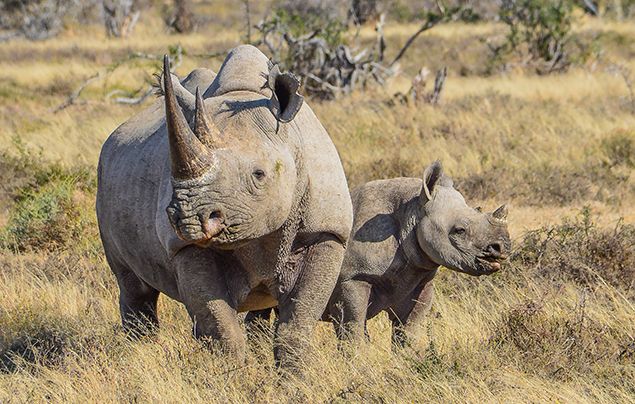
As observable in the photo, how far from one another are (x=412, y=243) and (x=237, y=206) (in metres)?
2.22

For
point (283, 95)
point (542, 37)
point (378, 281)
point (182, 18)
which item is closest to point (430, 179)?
point (378, 281)

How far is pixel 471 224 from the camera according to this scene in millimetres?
7320

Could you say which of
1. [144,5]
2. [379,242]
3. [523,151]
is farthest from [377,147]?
[144,5]

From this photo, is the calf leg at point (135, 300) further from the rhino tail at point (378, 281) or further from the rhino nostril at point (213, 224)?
the rhino nostril at point (213, 224)

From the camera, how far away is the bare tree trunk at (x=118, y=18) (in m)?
35.5

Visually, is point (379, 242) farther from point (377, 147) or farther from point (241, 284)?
point (377, 147)

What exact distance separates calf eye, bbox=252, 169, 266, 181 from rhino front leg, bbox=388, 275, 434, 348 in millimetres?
2104

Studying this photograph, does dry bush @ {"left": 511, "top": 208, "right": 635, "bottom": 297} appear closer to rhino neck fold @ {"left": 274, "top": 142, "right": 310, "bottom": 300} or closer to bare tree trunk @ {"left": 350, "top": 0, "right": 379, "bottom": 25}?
rhino neck fold @ {"left": 274, "top": 142, "right": 310, "bottom": 300}

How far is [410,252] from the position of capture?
7.39 meters

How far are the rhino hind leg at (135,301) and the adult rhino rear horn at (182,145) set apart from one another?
2.41 metres

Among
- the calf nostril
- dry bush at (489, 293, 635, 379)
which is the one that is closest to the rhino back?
the calf nostril

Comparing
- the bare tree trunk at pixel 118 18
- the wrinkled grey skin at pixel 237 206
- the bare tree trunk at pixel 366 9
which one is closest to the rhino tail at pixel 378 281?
the wrinkled grey skin at pixel 237 206

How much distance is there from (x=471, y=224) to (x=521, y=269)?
5.09ft

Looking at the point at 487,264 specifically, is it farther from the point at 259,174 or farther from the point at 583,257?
the point at 259,174
